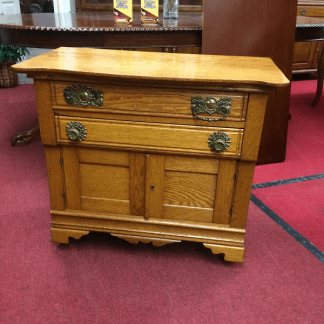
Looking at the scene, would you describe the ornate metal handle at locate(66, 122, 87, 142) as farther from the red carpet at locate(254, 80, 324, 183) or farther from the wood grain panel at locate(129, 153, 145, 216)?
the red carpet at locate(254, 80, 324, 183)

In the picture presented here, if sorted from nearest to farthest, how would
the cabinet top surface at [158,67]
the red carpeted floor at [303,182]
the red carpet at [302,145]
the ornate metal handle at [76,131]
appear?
the cabinet top surface at [158,67] < the ornate metal handle at [76,131] < the red carpeted floor at [303,182] < the red carpet at [302,145]

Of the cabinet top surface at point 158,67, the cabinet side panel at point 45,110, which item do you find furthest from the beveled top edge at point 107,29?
the cabinet side panel at point 45,110

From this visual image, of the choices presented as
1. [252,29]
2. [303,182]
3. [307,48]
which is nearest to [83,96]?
[252,29]

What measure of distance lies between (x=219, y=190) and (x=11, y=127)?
2.18 metres

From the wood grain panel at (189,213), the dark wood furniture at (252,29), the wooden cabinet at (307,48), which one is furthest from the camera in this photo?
the wooden cabinet at (307,48)

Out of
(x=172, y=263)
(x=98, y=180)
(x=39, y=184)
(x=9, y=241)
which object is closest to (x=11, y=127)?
(x=39, y=184)

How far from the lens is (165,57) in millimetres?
1495

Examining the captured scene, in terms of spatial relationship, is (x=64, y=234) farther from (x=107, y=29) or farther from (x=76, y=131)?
(x=107, y=29)

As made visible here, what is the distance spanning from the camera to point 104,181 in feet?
4.65

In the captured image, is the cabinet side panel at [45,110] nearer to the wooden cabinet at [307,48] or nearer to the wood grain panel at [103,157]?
the wood grain panel at [103,157]

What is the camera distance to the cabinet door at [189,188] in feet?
4.37

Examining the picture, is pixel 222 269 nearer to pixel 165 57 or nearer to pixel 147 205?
pixel 147 205

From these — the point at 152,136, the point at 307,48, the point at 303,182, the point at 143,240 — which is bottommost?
the point at 303,182

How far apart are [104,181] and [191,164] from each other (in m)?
0.37
